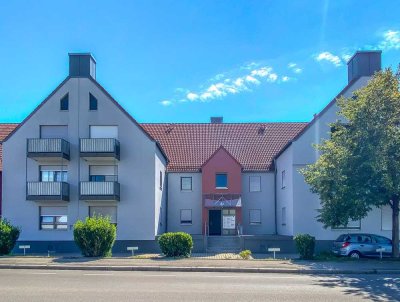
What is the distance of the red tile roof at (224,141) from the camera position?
38.2 metres

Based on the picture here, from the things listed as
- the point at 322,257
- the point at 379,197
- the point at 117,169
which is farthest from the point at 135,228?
the point at 379,197

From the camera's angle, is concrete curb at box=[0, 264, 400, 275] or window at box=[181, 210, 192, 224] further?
window at box=[181, 210, 192, 224]

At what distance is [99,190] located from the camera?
103ft

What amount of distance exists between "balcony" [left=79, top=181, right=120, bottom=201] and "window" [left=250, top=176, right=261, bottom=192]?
10902 mm

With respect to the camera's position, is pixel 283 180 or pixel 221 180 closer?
pixel 283 180

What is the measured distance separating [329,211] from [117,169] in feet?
48.9

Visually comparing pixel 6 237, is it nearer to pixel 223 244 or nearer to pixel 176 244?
pixel 176 244

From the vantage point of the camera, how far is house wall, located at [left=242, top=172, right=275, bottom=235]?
3744 cm

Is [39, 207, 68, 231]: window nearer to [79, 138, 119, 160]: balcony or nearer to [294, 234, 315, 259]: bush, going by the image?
[79, 138, 119, 160]: balcony

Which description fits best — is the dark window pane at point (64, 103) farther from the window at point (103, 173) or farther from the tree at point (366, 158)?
the tree at point (366, 158)

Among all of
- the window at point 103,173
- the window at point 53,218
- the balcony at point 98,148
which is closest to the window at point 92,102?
the balcony at point 98,148

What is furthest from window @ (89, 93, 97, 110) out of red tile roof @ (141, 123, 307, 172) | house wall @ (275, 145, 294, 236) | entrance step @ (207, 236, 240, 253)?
house wall @ (275, 145, 294, 236)

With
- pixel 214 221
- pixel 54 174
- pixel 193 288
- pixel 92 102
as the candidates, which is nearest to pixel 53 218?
pixel 54 174

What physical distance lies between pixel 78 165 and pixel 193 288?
20.8m
